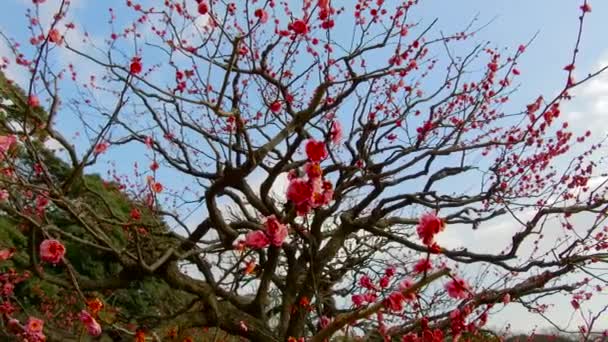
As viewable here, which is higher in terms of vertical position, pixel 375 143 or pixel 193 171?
pixel 375 143

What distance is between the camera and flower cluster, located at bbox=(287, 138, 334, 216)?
7.47 feet

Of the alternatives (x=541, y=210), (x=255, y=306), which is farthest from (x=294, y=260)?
(x=541, y=210)

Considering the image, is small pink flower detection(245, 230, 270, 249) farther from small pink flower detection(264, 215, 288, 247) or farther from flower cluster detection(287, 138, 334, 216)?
flower cluster detection(287, 138, 334, 216)

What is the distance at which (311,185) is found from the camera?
2.33 m

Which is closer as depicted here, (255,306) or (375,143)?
(255,306)

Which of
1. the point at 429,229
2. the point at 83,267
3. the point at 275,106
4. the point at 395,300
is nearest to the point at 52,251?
the point at 395,300

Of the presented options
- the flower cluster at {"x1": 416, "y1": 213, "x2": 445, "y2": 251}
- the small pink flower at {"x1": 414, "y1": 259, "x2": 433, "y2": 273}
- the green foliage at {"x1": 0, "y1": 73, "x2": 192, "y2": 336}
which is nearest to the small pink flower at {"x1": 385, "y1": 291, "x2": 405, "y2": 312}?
the small pink flower at {"x1": 414, "y1": 259, "x2": 433, "y2": 273}

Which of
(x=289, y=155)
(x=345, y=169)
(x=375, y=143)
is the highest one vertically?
(x=375, y=143)

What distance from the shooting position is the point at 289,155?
5.84 meters

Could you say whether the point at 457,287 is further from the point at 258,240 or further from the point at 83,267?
the point at 83,267

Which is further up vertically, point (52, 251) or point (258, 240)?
point (258, 240)

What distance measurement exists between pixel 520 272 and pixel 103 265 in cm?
877

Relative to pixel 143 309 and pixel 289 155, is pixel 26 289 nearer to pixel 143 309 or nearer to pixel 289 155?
pixel 143 309

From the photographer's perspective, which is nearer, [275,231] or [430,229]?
[430,229]
